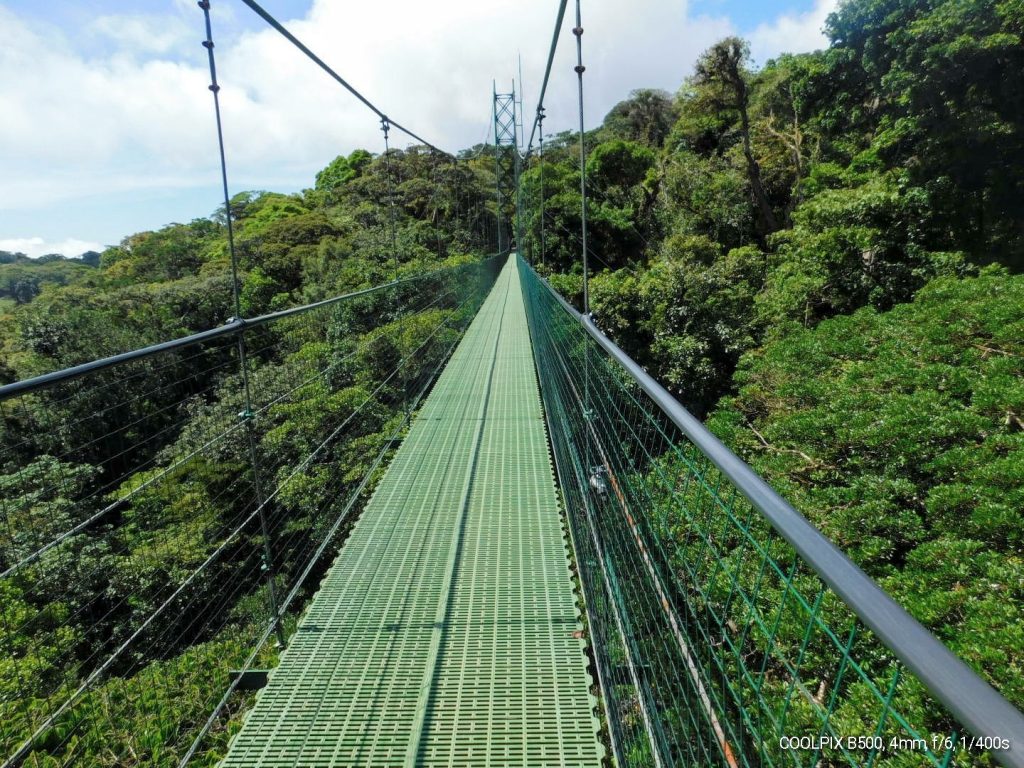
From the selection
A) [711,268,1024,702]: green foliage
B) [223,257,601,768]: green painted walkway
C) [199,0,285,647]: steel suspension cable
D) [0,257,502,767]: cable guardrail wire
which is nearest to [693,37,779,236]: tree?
[711,268,1024,702]: green foliage

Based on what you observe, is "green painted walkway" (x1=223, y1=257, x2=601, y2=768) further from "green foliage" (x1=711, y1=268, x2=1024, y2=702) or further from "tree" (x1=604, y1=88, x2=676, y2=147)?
"tree" (x1=604, y1=88, x2=676, y2=147)

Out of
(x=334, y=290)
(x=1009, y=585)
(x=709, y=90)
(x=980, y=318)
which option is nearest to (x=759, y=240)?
(x=709, y=90)

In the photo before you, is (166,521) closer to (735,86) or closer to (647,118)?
(735,86)

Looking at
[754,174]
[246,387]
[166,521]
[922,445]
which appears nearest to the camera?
[246,387]

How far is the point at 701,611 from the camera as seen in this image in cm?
181

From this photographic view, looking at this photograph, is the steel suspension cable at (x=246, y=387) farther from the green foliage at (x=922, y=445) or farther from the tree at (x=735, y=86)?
the tree at (x=735, y=86)

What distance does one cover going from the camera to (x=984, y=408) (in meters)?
4.81

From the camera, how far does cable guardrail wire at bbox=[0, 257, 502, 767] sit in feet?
3.71

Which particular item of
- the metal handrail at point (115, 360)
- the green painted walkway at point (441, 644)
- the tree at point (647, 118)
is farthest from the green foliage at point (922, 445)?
the tree at point (647, 118)

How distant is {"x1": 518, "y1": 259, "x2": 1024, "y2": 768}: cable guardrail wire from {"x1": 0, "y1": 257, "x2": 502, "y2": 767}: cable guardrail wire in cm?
90

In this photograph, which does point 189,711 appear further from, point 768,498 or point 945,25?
point 945,25

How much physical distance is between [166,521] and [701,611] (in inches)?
160

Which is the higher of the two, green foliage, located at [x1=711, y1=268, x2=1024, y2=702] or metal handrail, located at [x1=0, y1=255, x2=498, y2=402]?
metal handrail, located at [x1=0, y1=255, x2=498, y2=402]

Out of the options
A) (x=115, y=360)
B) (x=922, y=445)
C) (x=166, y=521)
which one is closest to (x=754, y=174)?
(x=922, y=445)
